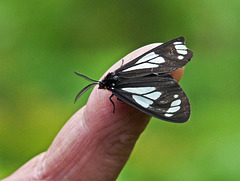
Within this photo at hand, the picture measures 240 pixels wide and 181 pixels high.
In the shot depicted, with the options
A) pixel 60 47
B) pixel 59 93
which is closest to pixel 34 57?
pixel 60 47

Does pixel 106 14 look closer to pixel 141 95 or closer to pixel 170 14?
pixel 170 14

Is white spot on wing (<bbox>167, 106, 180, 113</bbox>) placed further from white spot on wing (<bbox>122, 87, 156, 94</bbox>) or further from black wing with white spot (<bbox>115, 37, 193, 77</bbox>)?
black wing with white spot (<bbox>115, 37, 193, 77</bbox>)

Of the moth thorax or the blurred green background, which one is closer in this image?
the moth thorax

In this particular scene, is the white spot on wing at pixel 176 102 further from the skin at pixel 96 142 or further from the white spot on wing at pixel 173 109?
the skin at pixel 96 142

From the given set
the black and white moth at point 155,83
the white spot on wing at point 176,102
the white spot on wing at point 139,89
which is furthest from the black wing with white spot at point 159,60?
the white spot on wing at point 176,102

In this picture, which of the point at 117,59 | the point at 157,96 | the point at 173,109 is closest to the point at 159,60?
the point at 157,96

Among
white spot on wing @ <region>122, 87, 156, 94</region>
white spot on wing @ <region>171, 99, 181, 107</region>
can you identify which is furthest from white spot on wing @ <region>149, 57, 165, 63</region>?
white spot on wing @ <region>171, 99, 181, 107</region>
